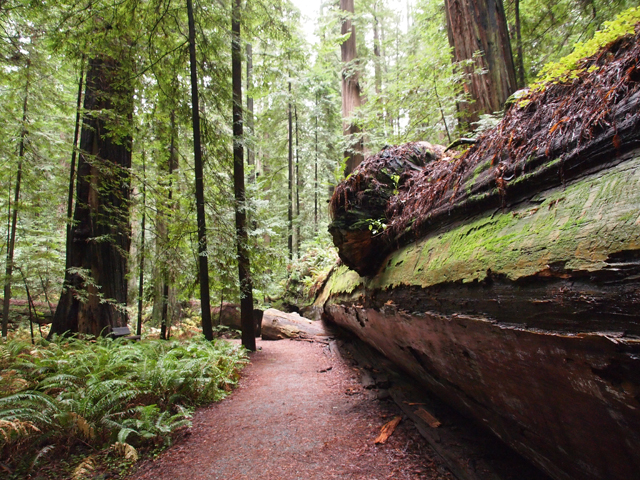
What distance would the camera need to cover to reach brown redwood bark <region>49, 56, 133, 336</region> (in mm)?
6801

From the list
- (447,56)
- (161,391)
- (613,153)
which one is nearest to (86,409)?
(161,391)

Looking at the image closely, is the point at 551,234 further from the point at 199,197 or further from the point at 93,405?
the point at 199,197

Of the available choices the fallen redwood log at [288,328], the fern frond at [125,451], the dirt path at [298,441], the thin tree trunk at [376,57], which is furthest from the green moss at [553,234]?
the thin tree trunk at [376,57]

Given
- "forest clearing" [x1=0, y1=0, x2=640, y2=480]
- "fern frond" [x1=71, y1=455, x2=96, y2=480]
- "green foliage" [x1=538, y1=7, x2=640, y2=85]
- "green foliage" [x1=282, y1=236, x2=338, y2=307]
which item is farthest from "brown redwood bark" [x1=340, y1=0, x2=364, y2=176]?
"fern frond" [x1=71, y1=455, x2=96, y2=480]

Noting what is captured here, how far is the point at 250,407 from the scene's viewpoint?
4320mm

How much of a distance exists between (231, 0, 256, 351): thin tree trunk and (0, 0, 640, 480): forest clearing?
2.3 inches

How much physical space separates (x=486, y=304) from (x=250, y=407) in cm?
374

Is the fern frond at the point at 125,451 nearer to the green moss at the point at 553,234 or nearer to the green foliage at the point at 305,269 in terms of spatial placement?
the green moss at the point at 553,234

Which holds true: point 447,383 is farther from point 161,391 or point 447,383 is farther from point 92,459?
point 161,391

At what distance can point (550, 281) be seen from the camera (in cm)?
153

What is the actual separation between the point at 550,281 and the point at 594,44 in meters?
1.81

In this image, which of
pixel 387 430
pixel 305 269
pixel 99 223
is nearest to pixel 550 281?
pixel 387 430

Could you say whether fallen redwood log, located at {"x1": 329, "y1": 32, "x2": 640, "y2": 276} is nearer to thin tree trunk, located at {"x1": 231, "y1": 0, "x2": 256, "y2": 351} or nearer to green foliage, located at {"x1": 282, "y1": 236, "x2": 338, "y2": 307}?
thin tree trunk, located at {"x1": 231, "y1": 0, "x2": 256, "y2": 351}

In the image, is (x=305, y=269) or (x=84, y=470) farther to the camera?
(x=305, y=269)
